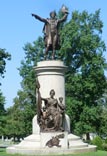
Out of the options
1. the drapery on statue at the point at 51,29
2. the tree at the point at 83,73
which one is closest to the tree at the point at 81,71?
the tree at the point at 83,73

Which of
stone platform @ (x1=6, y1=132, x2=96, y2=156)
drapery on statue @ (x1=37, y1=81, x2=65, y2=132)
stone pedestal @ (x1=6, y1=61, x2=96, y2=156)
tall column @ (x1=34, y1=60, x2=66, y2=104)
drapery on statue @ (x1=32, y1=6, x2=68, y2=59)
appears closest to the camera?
stone platform @ (x1=6, y1=132, x2=96, y2=156)

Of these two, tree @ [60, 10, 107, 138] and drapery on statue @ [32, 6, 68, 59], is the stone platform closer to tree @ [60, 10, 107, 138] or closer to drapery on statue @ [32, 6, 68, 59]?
drapery on statue @ [32, 6, 68, 59]

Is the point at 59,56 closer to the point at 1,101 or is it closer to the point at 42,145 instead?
the point at 1,101

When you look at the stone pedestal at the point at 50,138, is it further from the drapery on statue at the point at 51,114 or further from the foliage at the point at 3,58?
the foliage at the point at 3,58

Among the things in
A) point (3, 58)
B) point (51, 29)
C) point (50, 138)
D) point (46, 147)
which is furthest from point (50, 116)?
point (3, 58)

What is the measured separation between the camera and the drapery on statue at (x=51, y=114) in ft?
74.6

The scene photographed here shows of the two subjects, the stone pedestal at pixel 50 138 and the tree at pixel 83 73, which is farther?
the tree at pixel 83 73

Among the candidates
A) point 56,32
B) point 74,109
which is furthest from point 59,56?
point 56,32

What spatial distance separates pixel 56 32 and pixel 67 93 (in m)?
16.1

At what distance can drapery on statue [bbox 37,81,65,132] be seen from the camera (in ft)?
74.6

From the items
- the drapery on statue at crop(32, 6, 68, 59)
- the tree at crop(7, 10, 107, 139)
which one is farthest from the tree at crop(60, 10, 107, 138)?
the drapery on statue at crop(32, 6, 68, 59)

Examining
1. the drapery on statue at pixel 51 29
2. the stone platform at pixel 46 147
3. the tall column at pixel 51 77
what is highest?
the drapery on statue at pixel 51 29

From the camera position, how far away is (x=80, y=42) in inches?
1572

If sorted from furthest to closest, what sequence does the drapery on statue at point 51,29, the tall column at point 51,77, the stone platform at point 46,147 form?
the drapery on statue at point 51,29 → the tall column at point 51,77 → the stone platform at point 46,147
